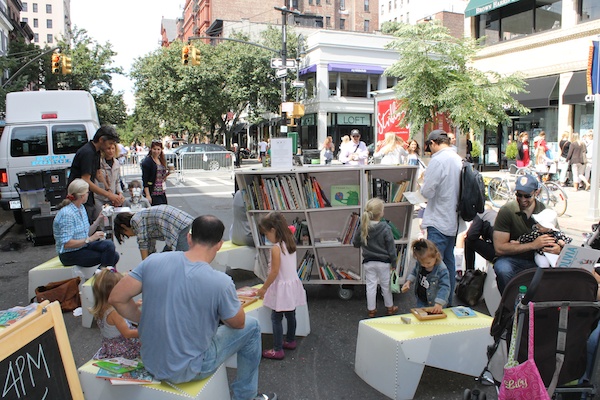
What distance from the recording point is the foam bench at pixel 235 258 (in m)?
6.55

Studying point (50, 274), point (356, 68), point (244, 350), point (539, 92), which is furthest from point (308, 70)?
point (244, 350)

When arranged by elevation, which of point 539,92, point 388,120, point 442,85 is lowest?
point 388,120

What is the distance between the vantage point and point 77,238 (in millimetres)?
5785

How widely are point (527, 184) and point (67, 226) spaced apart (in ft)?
15.9

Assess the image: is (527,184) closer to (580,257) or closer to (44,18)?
(580,257)

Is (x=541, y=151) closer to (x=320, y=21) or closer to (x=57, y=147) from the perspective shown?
(x=57, y=147)

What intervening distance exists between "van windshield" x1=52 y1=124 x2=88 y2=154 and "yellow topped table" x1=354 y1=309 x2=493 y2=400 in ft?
33.1

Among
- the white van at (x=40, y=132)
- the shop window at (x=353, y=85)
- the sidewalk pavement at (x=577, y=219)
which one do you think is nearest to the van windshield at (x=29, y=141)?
the white van at (x=40, y=132)

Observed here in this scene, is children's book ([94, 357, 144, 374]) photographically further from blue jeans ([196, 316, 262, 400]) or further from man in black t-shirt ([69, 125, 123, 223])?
man in black t-shirt ([69, 125, 123, 223])

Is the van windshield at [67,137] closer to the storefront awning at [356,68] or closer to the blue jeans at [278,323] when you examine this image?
the blue jeans at [278,323]

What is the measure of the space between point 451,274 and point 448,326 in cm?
163

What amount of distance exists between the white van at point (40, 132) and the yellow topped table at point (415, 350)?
381 inches

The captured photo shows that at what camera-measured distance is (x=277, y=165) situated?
628 centimetres

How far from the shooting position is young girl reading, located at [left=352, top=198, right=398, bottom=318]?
17.5 ft
